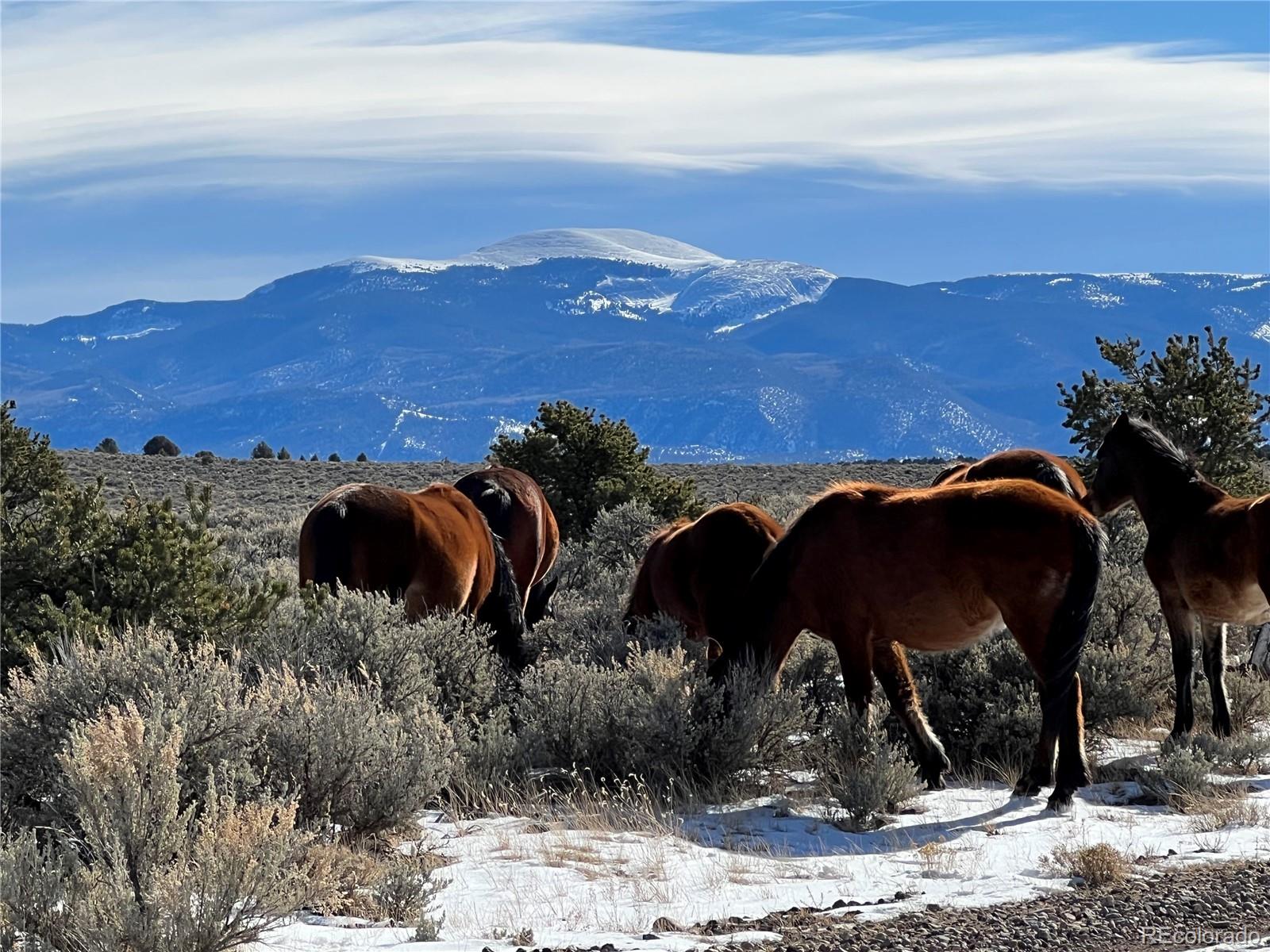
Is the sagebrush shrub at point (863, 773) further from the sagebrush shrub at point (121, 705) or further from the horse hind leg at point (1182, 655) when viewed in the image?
the sagebrush shrub at point (121, 705)

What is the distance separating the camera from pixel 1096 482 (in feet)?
31.4

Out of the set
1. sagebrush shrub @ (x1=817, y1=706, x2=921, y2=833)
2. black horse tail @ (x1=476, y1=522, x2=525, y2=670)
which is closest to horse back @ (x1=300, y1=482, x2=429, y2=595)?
black horse tail @ (x1=476, y1=522, x2=525, y2=670)

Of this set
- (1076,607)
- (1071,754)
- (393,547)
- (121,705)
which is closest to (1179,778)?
(1071,754)

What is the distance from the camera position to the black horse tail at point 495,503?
13547 millimetres

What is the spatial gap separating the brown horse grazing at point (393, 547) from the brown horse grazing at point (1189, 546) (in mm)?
4369

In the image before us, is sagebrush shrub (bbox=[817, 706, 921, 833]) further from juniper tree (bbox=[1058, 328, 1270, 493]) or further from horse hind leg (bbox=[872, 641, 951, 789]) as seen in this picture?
juniper tree (bbox=[1058, 328, 1270, 493])

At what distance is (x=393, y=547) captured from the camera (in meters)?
9.86

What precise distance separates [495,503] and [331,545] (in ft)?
13.2

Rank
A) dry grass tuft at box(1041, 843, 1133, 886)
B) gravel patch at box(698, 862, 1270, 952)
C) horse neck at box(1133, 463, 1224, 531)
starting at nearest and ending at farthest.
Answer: gravel patch at box(698, 862, 1270, 952) < dry grass tuft at box(1041, 843, 1133, 886) < horse neck at box(1133, 463, 1224, 531)

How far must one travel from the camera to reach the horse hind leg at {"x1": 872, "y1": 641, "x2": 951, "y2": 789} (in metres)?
7.78

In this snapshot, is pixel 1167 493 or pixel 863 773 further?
pixel 1167 493

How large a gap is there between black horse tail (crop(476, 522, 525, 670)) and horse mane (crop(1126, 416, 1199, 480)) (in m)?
4.78

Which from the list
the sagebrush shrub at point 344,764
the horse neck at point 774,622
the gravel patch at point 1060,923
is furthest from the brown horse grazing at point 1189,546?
the sagebrush shrub at point 344,764

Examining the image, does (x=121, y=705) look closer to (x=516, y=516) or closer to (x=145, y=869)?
(x=145, y=869)
